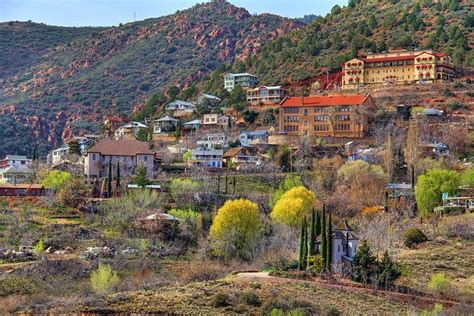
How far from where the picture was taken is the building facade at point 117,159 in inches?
4879

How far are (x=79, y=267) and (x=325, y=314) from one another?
94.0 feet

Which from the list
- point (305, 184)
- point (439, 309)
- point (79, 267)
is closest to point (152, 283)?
point (79, 267)

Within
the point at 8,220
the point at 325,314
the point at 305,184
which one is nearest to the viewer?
the point at 325,314

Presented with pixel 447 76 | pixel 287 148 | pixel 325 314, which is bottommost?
pixel 325 314

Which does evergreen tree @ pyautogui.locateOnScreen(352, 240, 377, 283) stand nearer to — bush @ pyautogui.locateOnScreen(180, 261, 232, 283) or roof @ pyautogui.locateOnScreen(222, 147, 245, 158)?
bush @ pyautogui.locateOnScreen(180, 261, 232, 283)

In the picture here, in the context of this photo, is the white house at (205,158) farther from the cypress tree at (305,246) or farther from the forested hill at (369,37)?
the cypress tree at (305,246)

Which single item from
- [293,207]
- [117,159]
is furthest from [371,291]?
[117,159]

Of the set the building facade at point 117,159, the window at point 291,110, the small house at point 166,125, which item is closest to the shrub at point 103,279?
the building facade at point 117,159

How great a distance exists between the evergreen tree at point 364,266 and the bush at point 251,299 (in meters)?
8.73

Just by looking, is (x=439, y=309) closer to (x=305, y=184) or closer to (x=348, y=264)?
(x=348, y=264)

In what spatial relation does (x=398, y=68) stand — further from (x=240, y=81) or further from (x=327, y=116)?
(x=240, y=81)

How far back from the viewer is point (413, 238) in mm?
90500

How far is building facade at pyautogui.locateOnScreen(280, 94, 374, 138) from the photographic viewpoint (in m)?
134

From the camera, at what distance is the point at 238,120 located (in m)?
148
